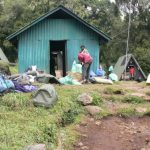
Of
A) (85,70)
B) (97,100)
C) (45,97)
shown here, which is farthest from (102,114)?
(85,70)

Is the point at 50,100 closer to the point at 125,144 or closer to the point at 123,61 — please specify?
the point at 125,144

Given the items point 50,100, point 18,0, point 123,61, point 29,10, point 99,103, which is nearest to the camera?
point 50,100

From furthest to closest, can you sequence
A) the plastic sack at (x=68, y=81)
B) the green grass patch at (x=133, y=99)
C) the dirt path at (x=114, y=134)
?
the plastic sack at (x=68, y=81)
the green grass patch at (x=133, y=99)
the dirt path at (x=114, y=134)

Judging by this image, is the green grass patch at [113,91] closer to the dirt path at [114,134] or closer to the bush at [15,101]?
the dirt path at [114,134]

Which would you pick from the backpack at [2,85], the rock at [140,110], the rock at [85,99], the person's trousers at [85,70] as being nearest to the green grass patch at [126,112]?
the rock at [140,110]

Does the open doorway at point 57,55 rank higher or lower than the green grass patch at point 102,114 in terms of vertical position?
higher

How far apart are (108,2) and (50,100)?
122 feet

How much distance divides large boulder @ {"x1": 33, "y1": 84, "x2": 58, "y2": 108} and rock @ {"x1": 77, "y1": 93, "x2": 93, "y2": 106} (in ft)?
3.04

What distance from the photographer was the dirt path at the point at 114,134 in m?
9.23

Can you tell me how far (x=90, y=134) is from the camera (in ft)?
33.0

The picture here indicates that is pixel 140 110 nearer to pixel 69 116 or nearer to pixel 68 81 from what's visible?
pixel 69 116

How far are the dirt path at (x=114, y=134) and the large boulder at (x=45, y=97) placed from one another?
0.94 m

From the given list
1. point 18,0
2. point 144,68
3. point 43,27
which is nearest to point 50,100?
point 43,27

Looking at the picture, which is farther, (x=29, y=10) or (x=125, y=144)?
(x=29, y=10)
